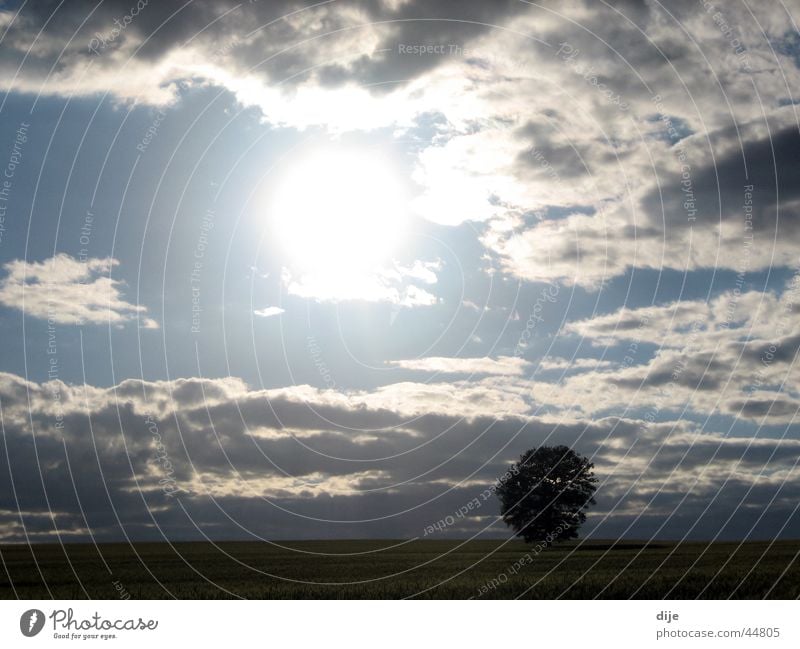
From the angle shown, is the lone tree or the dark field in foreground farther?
the lone tree

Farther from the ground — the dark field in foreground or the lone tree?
the lone tree

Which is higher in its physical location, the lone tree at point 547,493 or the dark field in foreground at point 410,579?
the lone tree at point 547,493

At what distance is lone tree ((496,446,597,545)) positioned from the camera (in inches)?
3223

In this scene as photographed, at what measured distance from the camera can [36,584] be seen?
40.2 metres

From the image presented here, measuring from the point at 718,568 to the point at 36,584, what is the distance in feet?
117

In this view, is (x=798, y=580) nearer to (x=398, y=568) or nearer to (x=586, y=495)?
(x=398, y=568)

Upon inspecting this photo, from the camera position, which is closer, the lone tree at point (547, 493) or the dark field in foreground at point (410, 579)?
the dark field in foreground at point (410, 579)

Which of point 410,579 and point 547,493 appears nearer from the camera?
point 410,579

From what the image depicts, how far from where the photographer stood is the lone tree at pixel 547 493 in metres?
81.9

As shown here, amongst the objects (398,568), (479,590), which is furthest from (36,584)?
(479,590)

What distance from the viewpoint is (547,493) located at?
84.6m

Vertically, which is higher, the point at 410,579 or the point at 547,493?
the point at 547,493
